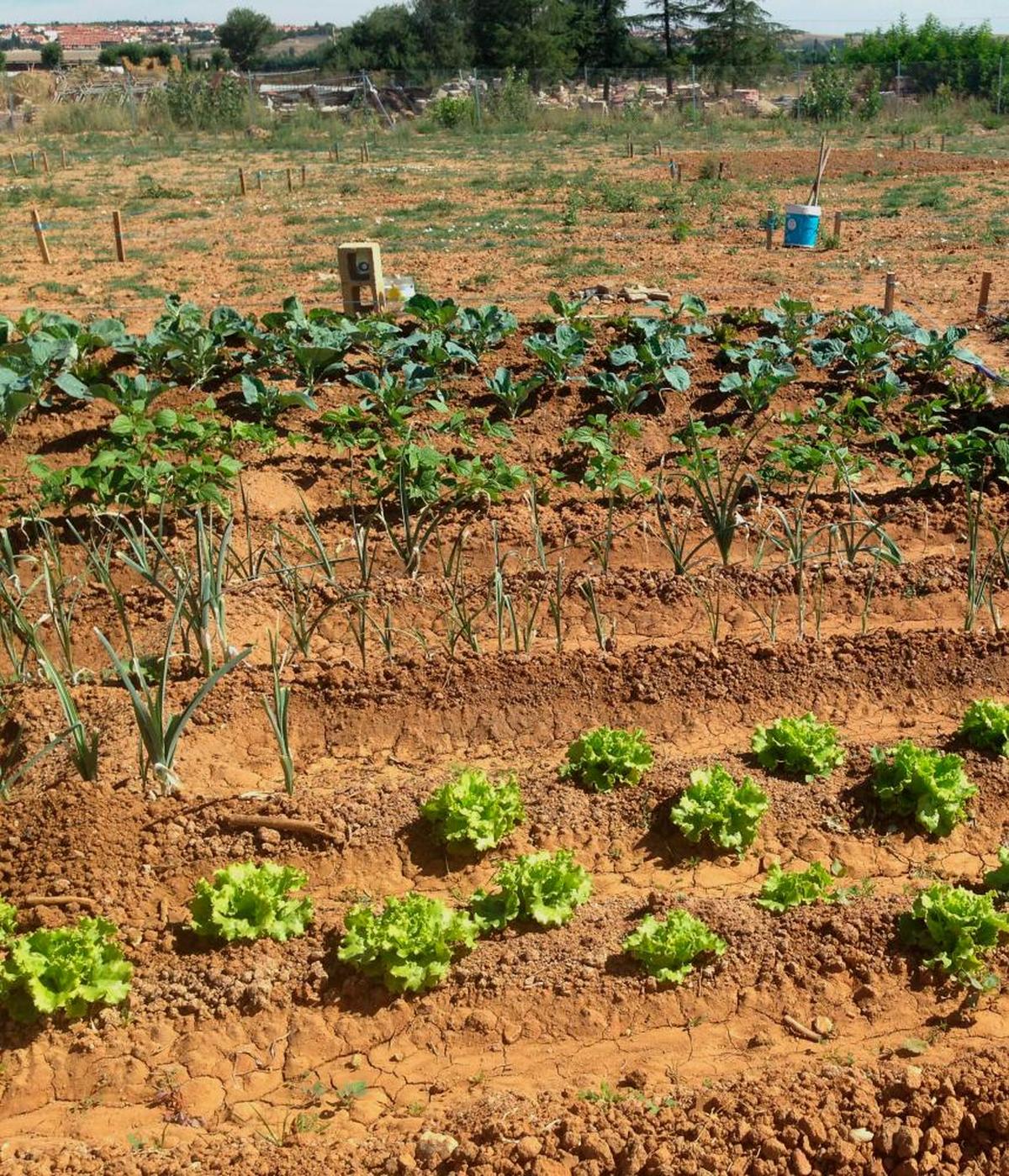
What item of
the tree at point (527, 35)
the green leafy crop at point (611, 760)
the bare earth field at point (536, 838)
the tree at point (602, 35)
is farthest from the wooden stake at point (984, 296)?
the tree at point (602, 35)

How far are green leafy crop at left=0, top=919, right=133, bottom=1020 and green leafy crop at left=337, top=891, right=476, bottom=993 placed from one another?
2.18ft

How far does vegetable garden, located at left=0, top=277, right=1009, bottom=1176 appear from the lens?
3166mm

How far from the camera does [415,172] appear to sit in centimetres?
2033

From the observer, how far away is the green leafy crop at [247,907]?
366 centimetres

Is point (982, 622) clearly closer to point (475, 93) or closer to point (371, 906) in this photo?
point (371, 906)

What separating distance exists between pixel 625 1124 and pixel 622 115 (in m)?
29.3

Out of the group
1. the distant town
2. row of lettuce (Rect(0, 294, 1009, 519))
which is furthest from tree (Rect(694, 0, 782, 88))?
A: the distant town

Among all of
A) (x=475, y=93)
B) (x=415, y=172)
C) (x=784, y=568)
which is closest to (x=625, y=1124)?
(x=784, y=568)

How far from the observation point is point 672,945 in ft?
11.4

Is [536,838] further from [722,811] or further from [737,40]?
[737,40]

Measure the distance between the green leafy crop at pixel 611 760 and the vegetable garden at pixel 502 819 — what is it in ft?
0.05

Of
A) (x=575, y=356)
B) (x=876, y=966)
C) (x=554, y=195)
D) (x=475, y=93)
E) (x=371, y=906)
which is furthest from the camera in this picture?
(x=475, y=93)

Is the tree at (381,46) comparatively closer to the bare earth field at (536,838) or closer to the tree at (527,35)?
the tree at (527,35)

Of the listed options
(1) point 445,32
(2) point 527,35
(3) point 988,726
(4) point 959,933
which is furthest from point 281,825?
(1) point 445,32
